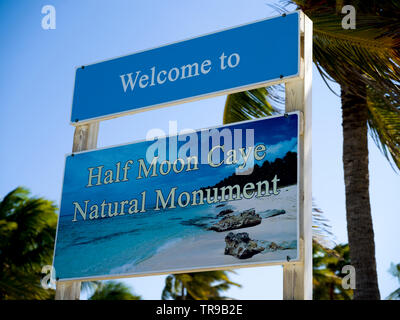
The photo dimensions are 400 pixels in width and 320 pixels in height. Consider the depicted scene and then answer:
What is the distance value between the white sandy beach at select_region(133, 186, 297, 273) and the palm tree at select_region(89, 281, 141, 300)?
780 inches

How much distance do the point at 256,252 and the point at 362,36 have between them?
3896mm

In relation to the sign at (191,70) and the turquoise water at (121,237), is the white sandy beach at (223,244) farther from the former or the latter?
the sign at (191,70)

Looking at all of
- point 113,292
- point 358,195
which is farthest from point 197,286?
point 358,195

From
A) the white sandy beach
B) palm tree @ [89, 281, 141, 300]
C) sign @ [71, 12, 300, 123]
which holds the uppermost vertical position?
palm tree @ [89, 281, 141, 300]

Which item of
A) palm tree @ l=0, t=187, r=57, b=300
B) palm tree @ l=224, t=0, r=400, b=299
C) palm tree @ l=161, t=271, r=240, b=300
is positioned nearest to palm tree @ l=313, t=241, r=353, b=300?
palm tree @ l=161, t=271, r=240, b=300

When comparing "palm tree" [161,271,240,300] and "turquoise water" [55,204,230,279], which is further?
"palm tree" [161,271,240,300]

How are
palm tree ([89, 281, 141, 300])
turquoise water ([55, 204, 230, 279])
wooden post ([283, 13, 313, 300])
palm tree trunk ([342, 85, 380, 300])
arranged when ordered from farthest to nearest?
palm tree ([89, 281, 141, 300])
palm tree trunk ([342, 85, 380, 300])
turquoise water ([55, 204, 230, 279])
wooden post ([283, 13, 313, 300])

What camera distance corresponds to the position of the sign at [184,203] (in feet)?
14.0

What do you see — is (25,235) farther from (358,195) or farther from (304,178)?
(304,178)

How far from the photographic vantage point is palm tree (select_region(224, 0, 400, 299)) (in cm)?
723

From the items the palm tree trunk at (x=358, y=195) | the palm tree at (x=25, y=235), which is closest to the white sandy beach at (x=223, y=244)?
the palm tree trunk at (x=358, y=195)

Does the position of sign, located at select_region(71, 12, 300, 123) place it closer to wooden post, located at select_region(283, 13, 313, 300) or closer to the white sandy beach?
wooden post, located at select_region(283, 13, 313, 300)

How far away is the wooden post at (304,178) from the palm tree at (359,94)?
2.59m

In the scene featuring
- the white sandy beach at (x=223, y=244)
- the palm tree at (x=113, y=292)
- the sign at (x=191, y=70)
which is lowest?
the white sandy beach at (x=223, y=244)
